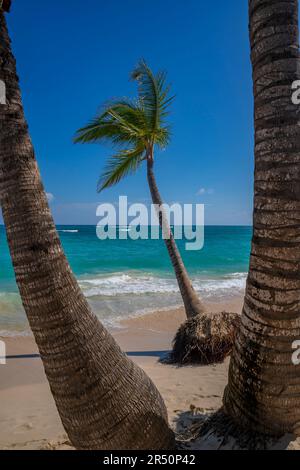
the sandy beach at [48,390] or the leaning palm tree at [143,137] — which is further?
the leaning palm tree at [143,137]

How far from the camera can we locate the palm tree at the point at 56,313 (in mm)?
2512

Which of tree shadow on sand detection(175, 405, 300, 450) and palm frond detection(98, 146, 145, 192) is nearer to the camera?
tree shadow on sand detection(175, 405, 300, 450)

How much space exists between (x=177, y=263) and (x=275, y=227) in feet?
18.5

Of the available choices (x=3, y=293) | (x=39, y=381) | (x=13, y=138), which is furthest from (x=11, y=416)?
(x=3, y=293)

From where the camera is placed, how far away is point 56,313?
254 cm

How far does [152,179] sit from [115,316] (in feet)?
18.8

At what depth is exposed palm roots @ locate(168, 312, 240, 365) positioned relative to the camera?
686 cm

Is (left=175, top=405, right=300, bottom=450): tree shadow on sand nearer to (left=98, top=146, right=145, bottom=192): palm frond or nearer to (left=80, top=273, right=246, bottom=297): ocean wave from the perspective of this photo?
(left=98, top=146, right=145, bottom=192): palm frond

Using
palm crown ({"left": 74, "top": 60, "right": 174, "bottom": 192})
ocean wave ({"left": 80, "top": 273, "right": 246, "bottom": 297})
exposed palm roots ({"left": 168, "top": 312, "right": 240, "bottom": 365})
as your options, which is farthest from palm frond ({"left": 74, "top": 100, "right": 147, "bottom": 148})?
ocean wave ({"left": 80, "top": 273, "right": 246, "bottom": 297})

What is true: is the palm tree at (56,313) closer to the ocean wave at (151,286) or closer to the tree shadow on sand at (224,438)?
the tree shadow on sand at (224,438)

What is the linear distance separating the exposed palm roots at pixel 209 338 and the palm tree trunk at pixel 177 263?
92 cm

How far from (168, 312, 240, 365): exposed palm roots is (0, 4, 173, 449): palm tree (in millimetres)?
4272

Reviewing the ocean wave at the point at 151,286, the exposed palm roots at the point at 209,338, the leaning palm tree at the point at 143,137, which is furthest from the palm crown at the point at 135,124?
the ocean wave at the point at 151,286
